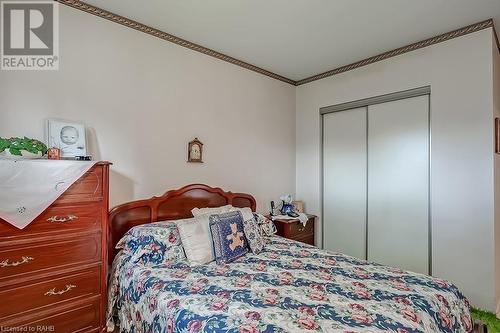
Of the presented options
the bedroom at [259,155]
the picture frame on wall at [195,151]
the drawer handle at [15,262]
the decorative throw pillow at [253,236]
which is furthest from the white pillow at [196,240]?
the drawer handle at [15,262]

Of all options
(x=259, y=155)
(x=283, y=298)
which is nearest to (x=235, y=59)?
(x=259, y=155)

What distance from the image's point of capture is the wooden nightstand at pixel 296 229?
127 inches

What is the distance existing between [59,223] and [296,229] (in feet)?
8.11

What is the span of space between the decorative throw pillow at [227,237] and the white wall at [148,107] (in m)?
0.75

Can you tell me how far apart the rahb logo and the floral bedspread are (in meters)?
1.61

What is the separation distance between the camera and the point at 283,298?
1.47m

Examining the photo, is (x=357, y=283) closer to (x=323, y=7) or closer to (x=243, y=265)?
(x=243, y=265)

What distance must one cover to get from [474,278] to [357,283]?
1644 millimetres

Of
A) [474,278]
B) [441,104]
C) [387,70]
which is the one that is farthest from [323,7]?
[474,278]

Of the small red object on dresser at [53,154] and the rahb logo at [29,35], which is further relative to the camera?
the rahb logo at [29,35]

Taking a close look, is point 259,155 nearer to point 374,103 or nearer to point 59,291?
point 374,103

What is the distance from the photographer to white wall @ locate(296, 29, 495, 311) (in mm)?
2430

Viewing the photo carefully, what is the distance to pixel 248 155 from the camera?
3373 mm

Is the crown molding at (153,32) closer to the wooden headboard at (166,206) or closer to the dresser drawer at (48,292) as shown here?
the wooden headboard at (166,206)
